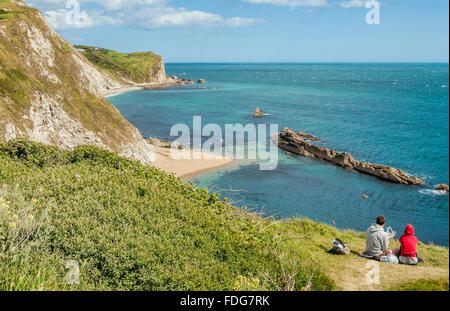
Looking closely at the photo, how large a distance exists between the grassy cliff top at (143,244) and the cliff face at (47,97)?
790 inches

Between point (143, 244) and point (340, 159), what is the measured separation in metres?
41.5

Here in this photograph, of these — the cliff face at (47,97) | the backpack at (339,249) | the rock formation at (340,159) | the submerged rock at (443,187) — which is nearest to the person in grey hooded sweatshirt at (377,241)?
the backpack at (339,249)

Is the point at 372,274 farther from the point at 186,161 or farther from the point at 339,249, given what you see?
the point at 186,161

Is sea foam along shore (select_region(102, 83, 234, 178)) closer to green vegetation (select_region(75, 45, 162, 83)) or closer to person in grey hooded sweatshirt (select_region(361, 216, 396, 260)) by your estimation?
person in grey hooded sweatshirt (select_region(361, 216, 396, 260))

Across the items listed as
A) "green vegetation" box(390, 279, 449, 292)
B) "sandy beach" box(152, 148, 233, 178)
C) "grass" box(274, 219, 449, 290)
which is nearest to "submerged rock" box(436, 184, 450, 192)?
"sandy beach" box(152, 148, 233, 178)

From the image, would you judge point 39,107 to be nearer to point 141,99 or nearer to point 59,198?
point 59,198

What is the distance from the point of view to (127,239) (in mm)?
7930

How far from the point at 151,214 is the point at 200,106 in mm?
86903

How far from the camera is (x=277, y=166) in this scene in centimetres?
4503

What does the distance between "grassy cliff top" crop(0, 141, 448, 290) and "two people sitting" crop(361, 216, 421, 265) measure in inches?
19.3

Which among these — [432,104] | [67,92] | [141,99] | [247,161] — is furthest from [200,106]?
[432,104]

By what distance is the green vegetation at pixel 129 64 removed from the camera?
142 meters

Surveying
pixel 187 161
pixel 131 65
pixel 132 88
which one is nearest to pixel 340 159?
pixel 187 161

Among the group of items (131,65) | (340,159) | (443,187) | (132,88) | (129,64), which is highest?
(129,64)
